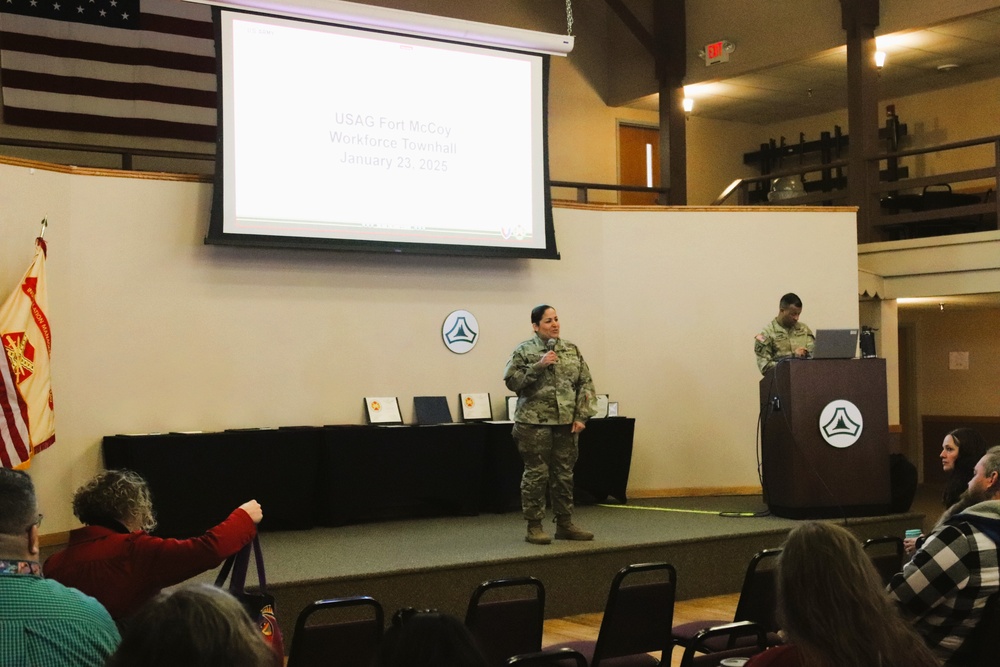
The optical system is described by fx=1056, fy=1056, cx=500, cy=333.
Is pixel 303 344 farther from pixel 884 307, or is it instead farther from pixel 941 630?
pixel 884 307

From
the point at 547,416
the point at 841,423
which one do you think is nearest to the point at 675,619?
the point at 547,416

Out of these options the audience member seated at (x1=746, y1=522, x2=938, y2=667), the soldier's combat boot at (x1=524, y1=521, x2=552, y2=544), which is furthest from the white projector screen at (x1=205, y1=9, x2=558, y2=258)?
the audience member seated at (x1=746, y1=522, x2=938, y2=667)

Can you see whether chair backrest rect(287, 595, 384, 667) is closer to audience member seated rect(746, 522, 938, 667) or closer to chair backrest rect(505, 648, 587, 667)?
chair backrest rect(505, 648, 587, 667)

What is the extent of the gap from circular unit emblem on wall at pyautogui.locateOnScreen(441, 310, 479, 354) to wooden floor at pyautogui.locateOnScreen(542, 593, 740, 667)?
2.59 meters

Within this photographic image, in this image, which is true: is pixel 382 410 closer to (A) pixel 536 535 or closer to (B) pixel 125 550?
(A) pixel 536 535

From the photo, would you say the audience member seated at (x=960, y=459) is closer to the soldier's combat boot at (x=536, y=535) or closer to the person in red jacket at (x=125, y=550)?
the soldier's combat boot at (x=536, y=535)

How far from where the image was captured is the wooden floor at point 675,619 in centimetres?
518

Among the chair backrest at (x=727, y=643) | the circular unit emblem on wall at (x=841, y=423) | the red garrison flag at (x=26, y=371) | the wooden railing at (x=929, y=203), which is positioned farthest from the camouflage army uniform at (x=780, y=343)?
the red garrison flag at (x=26, y=371)

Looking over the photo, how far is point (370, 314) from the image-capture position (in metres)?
7.45

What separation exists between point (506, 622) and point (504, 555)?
233cm

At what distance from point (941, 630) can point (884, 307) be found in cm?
757

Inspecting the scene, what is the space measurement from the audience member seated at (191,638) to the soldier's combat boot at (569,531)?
4.67 m

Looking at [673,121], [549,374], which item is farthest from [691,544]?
[673,121]

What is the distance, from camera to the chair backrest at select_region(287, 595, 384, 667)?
2924mm
